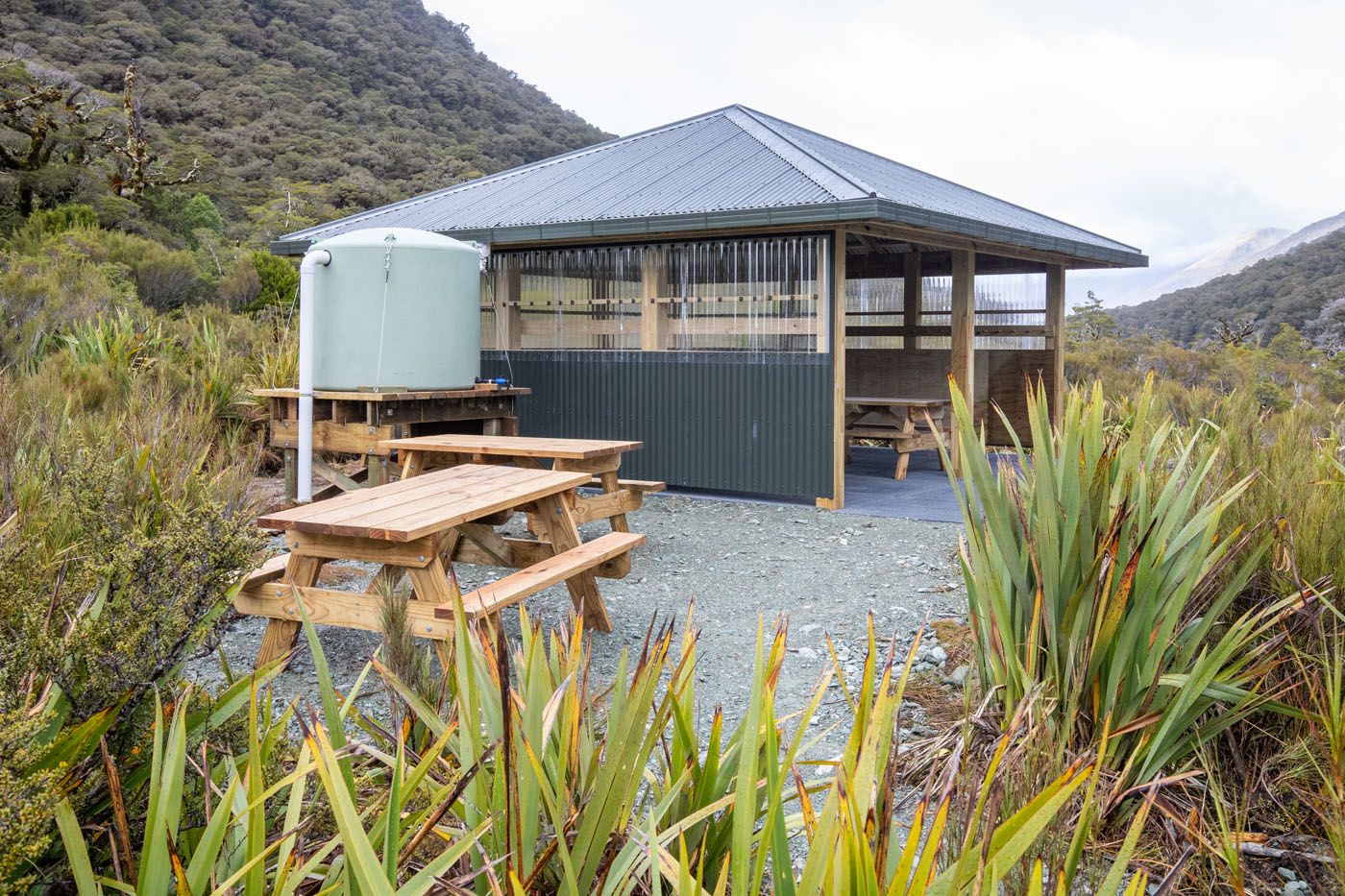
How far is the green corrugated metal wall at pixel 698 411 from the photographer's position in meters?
8.16

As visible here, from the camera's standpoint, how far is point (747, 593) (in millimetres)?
5441

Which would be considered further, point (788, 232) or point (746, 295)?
point (746, 295)

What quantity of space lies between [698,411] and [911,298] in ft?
14.1

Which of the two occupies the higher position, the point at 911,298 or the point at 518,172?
the point at 518,172

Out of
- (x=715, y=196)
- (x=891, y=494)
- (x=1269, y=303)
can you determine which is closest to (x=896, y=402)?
(x=891, y=494)

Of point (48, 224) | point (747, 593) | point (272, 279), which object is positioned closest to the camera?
A: point (747, 593)

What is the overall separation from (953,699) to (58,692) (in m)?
2.77

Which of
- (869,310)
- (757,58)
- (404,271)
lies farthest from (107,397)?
(757,58)

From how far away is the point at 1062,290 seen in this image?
38.7ft

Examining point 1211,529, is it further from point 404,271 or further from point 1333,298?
point 1333,298

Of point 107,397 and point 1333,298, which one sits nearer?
point 107,397

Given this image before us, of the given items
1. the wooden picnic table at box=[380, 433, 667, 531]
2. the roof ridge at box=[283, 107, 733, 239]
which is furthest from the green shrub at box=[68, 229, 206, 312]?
the wooden picnic table at box=[380, 433, 667, 531]

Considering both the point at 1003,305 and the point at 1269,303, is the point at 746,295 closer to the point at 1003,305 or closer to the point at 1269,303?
the point at 1003,305

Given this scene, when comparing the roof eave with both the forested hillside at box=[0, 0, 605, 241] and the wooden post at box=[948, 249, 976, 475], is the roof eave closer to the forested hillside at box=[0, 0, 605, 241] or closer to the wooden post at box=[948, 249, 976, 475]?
the wooden post at box=[948, 249, 976, 475]
